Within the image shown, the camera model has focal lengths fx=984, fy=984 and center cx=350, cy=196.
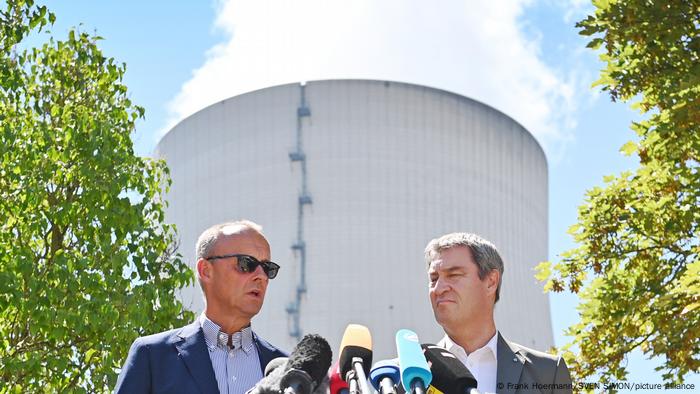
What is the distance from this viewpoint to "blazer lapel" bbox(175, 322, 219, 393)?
3037mm

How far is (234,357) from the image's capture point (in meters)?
3.20

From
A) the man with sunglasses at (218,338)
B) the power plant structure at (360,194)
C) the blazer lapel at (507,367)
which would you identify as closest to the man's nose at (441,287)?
the blazer lapel at (507,367)

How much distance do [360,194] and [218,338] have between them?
1983 cm

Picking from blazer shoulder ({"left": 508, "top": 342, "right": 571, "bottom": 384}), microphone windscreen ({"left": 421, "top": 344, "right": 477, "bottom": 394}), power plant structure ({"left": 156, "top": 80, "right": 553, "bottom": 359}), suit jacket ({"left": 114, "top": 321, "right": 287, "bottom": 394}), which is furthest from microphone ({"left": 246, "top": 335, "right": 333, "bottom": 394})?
power plant structure ({"left": 156, "top": 80, "right": 553, "bottom": 359})

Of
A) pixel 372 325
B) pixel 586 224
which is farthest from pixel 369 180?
pixel 586 224

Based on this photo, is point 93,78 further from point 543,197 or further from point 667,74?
point 543,197

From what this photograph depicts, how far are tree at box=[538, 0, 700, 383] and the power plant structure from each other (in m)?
11.6

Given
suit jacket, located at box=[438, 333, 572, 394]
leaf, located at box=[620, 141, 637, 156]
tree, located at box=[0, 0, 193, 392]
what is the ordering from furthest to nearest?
leaf, located at box=[620, 141, 637, 156] → tree, located at box=[0, 0, 193, 392] → suit jacket, located at box=[438, 333, 572, 394]

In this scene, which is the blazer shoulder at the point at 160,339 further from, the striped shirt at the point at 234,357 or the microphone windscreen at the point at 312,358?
the microphone windscreen at the point at 312,358

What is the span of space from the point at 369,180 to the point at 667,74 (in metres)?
15.3

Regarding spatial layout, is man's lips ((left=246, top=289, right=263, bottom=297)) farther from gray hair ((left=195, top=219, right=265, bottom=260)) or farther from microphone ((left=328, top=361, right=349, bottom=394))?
microphone ((left=328, top=361, right=349, bottom=394))

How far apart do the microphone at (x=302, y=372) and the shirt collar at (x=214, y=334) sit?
1.24 meters

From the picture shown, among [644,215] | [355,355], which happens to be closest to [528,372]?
[355,355]

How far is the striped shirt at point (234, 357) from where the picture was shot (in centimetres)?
313
